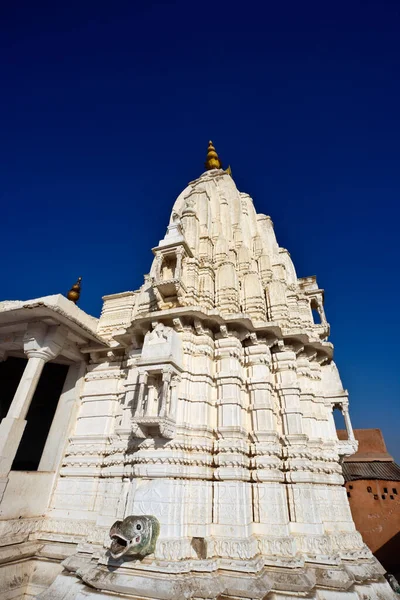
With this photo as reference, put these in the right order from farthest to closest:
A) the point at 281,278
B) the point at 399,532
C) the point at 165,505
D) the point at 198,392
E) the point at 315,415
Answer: the point at 399,532 < the point at 281,278 < the point at 315,415 < the point at 198,392 < the point at 165,505

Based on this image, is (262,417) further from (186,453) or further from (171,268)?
(171,268)

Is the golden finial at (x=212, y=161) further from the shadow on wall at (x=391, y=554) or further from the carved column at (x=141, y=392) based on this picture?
the shadow on wall at (x=391, y=554)

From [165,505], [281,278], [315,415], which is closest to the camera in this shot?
[165,505]

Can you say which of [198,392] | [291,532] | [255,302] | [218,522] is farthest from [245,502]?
[255,302]

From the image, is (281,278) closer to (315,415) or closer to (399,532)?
(315,415)

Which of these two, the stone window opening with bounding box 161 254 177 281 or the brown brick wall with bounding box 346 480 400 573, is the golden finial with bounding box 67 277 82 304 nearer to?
the stone window opening with bounding box 161 254 177 281

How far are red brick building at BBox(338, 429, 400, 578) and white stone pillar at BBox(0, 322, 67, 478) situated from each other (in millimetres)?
17558

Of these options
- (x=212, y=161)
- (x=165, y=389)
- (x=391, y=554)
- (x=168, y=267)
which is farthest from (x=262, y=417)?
(x=212, y=161)

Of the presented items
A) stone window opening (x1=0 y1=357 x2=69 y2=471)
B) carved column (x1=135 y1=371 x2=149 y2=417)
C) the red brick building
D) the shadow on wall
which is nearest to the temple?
carved column (x1=135 y1=371 x2=149 y2=417)

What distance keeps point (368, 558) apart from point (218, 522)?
4517 millimetres

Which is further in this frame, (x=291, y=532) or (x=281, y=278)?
(x=281, y=278)

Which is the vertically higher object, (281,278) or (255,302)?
(281,278)

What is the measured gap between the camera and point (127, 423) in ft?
29.6

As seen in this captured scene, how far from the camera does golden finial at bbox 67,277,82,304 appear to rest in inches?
600
